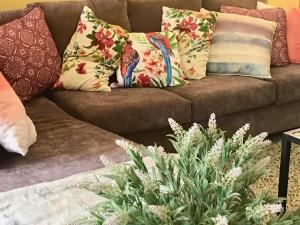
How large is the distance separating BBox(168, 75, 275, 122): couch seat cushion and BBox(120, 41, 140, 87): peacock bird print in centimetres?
24

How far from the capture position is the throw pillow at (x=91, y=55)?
2625 mm

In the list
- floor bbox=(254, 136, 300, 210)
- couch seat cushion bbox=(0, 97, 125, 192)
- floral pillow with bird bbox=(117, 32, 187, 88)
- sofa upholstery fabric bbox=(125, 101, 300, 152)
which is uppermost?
floral pillow with bird bbox=(117, 32, 187, 88)

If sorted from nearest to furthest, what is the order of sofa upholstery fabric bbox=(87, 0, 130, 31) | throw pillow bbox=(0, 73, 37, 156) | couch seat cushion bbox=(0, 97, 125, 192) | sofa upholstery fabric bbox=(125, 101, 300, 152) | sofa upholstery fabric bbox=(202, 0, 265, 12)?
couch seat cushion bbox=(0, 97, 125, 192)
throw pillow bbox=(0, 73, 37, 156)
sofa upholstery fabric bbox=(125, 101, 300, 152)
sofa upholstery fabric bbox=(87, 0, 130, 31)
sofa upholstery fabric bbox=(202, 0, 265, 12)

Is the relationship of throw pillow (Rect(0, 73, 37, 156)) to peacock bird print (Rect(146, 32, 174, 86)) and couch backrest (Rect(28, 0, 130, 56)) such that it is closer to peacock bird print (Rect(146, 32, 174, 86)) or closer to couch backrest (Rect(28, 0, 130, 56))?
couch backrest (Rect(28, 0, 130, 56))

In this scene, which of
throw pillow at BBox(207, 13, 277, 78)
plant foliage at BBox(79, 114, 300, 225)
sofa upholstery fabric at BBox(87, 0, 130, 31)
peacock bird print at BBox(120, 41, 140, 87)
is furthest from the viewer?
throw pillow at BBox(207, 13, 277, 78)

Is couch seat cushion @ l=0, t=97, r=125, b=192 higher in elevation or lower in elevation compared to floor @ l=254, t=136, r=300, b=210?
higher

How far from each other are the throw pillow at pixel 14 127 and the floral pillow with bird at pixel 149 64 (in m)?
0.97

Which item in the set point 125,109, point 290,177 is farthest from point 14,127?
point 290,177

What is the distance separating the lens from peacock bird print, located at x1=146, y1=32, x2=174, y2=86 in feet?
9.12

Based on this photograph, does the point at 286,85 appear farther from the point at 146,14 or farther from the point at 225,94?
the point at 146,14

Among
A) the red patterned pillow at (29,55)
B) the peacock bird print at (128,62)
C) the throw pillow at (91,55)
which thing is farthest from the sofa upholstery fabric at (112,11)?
the red patterned pillow at (29,55)

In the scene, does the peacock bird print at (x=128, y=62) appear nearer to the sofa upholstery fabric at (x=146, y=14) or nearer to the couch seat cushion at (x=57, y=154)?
the sofa upholstery fabric at (x=146, y=14)

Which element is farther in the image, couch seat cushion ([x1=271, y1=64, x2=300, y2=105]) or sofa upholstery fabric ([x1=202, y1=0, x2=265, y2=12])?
sofa upholstery fabric ([x1=202, y1=0, x2=265, y2=12])

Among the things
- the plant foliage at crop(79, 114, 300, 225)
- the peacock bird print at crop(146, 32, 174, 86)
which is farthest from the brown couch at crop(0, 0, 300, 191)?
the plant foliage at crop(79, 114, 300, 225)
